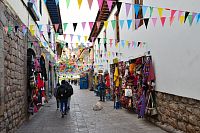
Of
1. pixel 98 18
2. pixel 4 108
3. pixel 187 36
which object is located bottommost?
pixel 4 108

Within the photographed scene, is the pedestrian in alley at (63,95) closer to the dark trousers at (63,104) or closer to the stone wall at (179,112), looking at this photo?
the dark trousers at (63,104)

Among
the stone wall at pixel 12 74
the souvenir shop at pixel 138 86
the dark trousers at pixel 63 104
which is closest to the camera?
the stone wall at pixel 12 74

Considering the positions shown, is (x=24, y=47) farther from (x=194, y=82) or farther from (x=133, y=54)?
(x=194, y=82)

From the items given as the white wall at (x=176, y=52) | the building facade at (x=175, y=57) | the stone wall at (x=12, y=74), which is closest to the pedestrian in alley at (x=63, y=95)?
the stone wall at (x=12, y=74)

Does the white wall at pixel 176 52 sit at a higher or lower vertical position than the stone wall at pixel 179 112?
higher

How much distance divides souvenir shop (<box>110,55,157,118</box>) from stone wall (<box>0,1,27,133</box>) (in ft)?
13.3

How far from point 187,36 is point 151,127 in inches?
126

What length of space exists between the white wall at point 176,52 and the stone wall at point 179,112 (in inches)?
7.0

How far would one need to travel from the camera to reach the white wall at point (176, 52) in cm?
616

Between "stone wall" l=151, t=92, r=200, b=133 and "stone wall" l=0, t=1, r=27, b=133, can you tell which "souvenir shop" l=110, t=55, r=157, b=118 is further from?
"stone wall" l=0, t=1, r=27, b=133

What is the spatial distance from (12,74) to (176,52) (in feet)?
14.5

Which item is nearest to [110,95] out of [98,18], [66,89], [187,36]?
[98,18]

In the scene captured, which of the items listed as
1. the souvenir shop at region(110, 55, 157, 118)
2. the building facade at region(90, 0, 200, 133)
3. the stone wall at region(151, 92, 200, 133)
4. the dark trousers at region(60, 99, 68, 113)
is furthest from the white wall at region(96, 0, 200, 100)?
the dark trousers at region(60, 99, 68, 113)

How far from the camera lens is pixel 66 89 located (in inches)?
440
